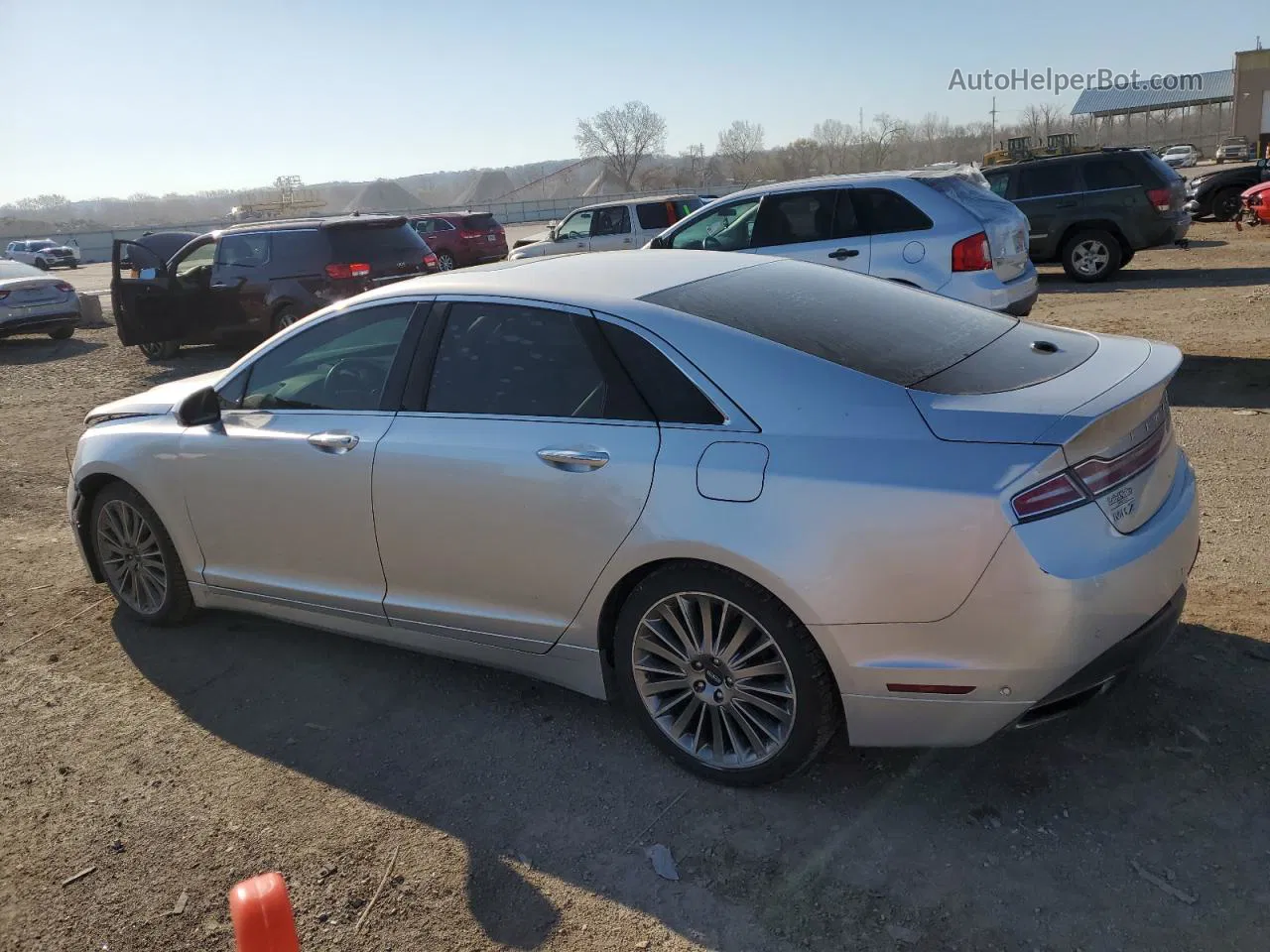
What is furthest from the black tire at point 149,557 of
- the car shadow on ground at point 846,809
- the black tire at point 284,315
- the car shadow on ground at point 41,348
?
the car shadow on ground at point 41,348

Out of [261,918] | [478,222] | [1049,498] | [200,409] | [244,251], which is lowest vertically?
[261,918]

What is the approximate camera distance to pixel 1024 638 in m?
2.63

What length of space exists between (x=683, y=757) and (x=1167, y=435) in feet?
6.04

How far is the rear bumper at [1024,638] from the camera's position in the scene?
8.54 ft

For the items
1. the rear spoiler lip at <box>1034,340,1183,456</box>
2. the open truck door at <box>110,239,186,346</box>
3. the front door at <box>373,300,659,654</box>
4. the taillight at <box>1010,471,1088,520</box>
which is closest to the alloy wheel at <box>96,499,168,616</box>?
the front door at <box>373,300,659,654</box>

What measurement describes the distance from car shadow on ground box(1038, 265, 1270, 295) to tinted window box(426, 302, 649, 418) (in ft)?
41.2

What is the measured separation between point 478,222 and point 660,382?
2357 centimetres

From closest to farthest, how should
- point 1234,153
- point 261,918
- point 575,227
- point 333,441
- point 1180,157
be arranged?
point 261,918 → point 333,441 → point 575,227 → point 1180,157 → point 1234,153

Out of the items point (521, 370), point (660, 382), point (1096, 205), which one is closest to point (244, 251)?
point (521, 370)

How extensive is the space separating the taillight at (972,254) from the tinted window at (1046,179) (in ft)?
24.6

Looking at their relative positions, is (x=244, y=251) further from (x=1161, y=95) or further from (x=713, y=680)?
(x=1161, y=95)

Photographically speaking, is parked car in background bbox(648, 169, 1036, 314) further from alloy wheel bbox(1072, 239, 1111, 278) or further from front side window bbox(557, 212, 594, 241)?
front side window bbox(557, 212, 594, 241)

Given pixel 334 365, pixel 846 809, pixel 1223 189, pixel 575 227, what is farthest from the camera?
pixel 1223 189

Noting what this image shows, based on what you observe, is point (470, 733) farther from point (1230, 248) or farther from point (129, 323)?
point (1230, 248)
